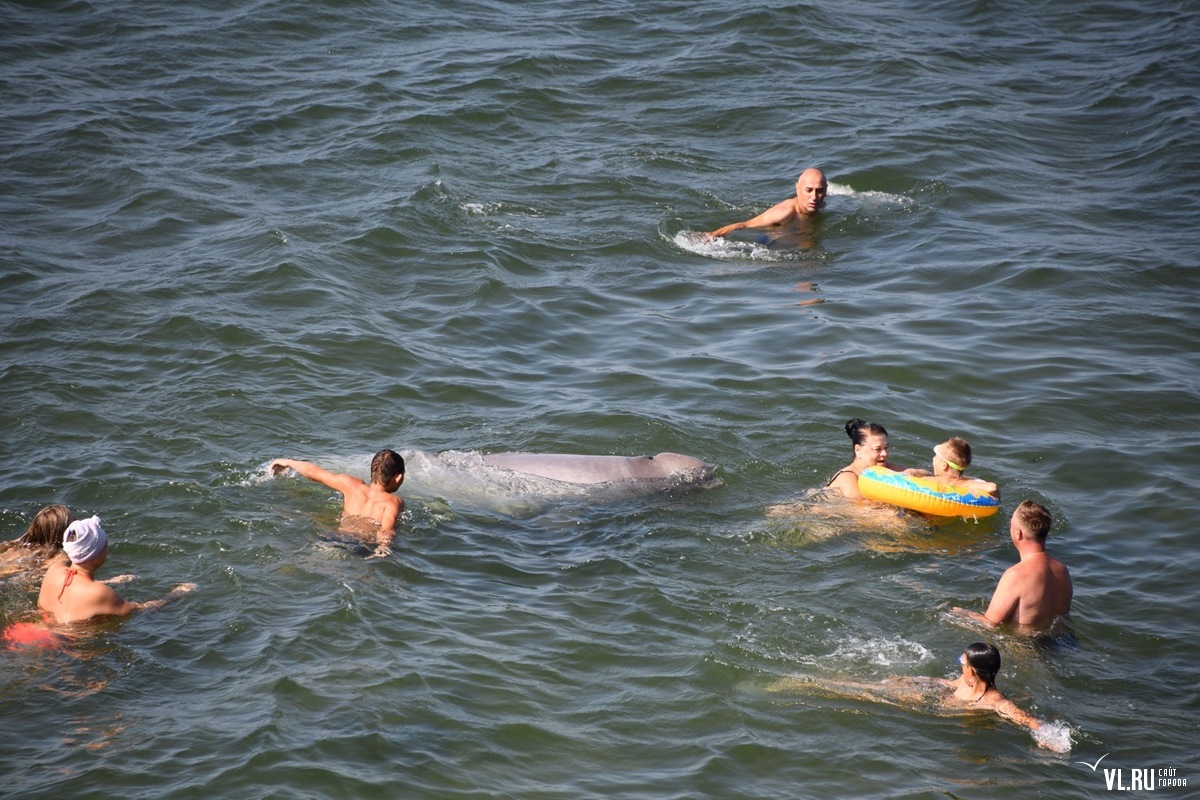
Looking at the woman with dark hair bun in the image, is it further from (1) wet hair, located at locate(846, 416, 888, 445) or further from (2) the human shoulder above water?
(2) the human shoulder above water

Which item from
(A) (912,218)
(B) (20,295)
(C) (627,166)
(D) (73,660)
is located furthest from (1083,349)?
(B) (20,295)

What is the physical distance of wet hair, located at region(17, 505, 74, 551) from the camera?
8227 mm

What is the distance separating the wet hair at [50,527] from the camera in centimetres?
823

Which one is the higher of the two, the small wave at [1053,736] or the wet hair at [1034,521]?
the wet hair at [1034,521]

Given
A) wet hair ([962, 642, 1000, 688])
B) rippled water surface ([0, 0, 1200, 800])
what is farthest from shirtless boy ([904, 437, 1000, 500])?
wet hair ([962, 642, 1000, 688])

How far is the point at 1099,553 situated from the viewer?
9398mm

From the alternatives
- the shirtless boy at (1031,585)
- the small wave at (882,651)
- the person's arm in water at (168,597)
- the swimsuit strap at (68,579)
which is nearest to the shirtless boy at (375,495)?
the person's arm in water at (168,597)

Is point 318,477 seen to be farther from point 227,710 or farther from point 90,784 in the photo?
point 90,784

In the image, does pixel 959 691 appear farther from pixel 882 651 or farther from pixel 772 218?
pixel 772 218

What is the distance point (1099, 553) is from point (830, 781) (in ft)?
12.7

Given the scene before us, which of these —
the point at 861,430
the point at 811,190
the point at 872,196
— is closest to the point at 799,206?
the point at 811,190
